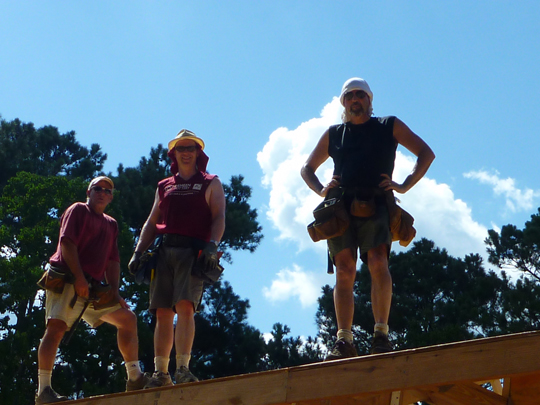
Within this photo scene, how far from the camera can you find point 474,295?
19.2m

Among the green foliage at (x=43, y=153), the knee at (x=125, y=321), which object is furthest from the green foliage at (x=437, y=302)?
the knee at (x=125, y=321)

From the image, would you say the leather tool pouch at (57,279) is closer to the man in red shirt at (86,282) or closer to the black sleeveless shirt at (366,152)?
the man in red shirt at (86,282)

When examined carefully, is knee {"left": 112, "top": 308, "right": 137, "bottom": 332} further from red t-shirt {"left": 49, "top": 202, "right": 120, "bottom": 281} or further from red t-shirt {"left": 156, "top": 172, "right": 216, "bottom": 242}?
red t-shirt {"left": 156, "top": 172, "right": 216, "bottom": 242}

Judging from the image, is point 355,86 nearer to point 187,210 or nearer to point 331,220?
point 331,220

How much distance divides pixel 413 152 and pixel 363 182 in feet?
1.15

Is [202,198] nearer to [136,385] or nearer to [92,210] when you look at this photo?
[92,210]

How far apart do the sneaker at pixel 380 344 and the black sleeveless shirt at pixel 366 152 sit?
2.72 ft

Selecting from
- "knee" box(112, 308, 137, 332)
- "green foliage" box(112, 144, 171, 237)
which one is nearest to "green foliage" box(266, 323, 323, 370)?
"green foliage" box(112, 144, 171, 237)

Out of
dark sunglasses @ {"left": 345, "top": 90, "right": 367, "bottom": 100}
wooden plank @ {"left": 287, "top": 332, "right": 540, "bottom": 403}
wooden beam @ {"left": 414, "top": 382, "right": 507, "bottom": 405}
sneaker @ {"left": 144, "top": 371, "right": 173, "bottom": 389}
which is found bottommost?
wooden beam @ {"left": 414, "top": 382, "right": 507, "bottom": 405}

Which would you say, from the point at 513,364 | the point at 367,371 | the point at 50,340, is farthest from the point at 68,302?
the point at 513,364

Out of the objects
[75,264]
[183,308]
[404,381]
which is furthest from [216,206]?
[404,381]

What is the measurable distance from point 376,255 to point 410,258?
17877 mm

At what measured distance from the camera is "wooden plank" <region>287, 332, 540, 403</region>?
2.87 meters

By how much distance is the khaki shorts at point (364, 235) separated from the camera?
3.87 meters
